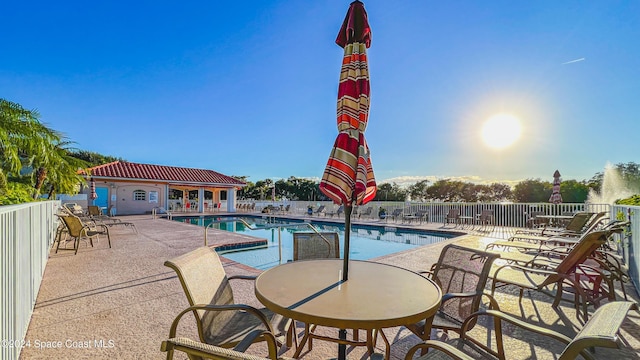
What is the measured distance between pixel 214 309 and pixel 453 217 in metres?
12.0

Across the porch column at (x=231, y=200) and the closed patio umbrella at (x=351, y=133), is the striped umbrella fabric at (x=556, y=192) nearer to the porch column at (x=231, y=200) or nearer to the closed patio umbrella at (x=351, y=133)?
the closed patio umbrella at (x=351, y=133)

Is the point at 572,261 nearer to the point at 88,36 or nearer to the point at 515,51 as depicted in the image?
the point at 515,51

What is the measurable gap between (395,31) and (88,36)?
10513 mm

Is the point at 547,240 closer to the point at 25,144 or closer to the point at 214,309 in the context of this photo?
the point at 214,309

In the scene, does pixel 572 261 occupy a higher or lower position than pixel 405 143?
lower

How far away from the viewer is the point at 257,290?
64.2 inches

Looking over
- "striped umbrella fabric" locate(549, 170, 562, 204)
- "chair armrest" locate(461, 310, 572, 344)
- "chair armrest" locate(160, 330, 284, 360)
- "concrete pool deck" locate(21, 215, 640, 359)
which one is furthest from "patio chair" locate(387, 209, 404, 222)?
"chair armrest" locate(160, 330, 284, 360)

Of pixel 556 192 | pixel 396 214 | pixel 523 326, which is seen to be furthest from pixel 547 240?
pixel 396 214

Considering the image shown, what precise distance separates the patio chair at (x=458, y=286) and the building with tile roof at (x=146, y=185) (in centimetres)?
1809

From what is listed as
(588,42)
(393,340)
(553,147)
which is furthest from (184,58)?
(553,147)

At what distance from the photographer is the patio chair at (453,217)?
11.7m

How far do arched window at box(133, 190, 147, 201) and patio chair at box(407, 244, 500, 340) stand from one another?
20140 mm

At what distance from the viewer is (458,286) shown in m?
2.14

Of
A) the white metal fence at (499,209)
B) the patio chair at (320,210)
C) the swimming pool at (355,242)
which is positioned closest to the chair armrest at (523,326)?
the swimming pool at (355,242)
